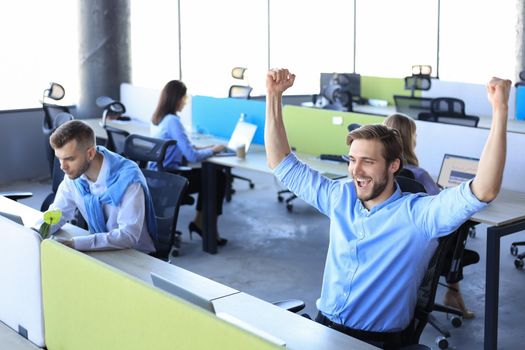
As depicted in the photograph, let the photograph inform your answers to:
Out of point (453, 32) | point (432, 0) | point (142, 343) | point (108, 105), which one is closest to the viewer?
point (142, 343)

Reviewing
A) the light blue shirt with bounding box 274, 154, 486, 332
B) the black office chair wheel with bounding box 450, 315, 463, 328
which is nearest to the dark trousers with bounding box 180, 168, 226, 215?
the black office chair wheel with bounding box 450, 315, 463, 328

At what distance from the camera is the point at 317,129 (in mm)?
6141

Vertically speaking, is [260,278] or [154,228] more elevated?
[154,228]

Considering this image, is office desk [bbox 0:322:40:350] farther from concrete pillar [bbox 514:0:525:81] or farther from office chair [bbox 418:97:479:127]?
concrete pillar [bbox 514:0:525:81]

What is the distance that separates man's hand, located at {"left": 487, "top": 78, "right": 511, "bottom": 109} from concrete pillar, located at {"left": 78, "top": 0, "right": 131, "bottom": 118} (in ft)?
20.8

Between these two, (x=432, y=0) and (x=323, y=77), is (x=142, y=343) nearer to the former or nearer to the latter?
(x=323, y=77)

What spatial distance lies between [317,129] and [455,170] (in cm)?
152

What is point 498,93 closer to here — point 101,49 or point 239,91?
point 101,49

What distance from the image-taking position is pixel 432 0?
11617 mm

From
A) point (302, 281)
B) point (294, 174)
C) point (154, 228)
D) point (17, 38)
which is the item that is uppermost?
point (17, 38)

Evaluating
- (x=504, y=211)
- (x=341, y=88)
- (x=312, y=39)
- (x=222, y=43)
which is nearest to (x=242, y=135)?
(x=504, y=211)

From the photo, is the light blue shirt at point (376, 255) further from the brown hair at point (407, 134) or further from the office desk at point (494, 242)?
the brown hair at point (407, 134)

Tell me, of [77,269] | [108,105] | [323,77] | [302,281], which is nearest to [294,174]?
[77,269]

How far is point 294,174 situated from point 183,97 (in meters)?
3.15
